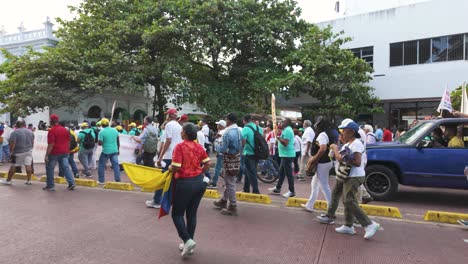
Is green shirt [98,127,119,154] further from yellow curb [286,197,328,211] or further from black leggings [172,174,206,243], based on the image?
black leggings [172,174,206,243]

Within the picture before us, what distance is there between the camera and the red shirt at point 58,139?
8367mm

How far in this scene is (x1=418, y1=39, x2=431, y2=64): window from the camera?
61.0 ft

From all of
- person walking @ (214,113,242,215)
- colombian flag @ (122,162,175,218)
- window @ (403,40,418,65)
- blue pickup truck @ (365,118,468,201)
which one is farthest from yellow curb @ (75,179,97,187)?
window @ (403,40,418,65)

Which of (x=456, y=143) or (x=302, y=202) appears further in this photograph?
(x=456, y=143)

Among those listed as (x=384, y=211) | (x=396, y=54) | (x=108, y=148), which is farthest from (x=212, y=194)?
(x=396, y=54)

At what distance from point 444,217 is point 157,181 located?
16.5ft

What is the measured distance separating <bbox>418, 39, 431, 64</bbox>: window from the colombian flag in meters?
17.8

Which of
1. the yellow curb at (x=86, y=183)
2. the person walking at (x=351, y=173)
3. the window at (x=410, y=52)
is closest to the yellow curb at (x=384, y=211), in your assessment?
the person walking at (x=351, y=173)

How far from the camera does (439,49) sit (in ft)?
60.0

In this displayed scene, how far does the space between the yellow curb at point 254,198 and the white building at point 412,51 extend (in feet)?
46.0

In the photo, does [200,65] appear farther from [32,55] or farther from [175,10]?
[32,55]

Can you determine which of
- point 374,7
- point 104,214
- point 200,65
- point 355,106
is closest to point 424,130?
point 104,214

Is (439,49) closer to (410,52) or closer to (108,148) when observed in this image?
(410,52)

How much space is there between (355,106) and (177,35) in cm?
951
